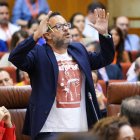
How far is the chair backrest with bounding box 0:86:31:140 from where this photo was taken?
3.74 m

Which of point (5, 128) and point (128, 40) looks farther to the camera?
point (128, 40)

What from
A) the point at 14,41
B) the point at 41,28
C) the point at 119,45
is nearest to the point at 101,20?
the point at 41,28

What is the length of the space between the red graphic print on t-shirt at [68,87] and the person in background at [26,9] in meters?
4.15

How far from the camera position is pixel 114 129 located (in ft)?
7.09

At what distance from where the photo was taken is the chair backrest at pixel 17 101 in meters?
3.74

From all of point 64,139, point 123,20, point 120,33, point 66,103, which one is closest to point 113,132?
point 64,139

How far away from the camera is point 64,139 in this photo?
160 centimetres

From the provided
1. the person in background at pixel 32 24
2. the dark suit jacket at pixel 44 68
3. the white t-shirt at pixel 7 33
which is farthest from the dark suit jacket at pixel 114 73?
the dark suit jacket at pixel 44 68

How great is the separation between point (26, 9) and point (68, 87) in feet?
14.2

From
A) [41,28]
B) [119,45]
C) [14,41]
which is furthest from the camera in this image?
[119,45]

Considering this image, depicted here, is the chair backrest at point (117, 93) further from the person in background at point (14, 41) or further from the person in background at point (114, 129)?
the person in background at point (14, 41)

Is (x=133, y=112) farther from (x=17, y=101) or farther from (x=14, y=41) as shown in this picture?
(x=14, y=41)

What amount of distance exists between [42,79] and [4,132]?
1.61ft

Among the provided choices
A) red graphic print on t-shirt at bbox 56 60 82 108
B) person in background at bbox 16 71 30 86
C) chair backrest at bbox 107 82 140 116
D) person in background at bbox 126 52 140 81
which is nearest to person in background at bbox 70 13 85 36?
person in background at bbox 126 52 140 81
